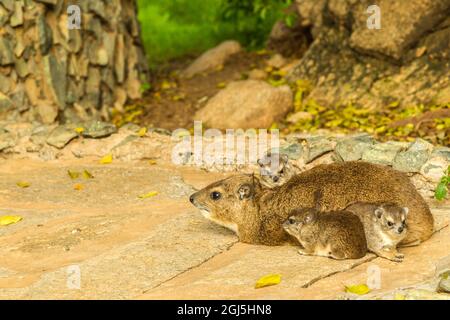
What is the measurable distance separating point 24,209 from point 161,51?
970 centimetres

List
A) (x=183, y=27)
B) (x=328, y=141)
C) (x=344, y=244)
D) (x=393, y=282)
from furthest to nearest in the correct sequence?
1. (x=183, y=27)
2. (x=328, y=141)
3. (x=344, y=244)
4. (x=393, y=282)

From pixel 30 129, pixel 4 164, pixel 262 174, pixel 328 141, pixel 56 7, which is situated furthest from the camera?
pixel 56 7

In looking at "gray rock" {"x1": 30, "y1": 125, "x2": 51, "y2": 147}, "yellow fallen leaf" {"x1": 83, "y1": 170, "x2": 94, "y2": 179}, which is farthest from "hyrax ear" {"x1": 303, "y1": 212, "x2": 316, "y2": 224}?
"gray rock" {"x1": 30, "y1": 125, "x2": 51, "y2": 147}

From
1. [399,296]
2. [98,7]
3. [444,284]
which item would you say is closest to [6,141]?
[98,7]

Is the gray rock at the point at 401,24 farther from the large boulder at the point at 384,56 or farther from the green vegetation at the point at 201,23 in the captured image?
the green vegetation at the point at 201,23

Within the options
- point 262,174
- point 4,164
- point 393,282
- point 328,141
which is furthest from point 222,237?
point 4,164

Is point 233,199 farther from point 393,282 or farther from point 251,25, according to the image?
point 251,25

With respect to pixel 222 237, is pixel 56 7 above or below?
above

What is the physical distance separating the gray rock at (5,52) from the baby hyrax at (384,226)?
663 cm

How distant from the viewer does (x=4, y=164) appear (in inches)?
412

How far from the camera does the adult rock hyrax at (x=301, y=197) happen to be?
705 centimetres

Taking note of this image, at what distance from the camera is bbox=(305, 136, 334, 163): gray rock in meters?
9.46

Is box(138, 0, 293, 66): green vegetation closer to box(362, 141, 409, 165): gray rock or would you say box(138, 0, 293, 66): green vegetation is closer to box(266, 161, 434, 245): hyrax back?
box(362, 141, 409, 165): gray rock

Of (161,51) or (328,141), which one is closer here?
(328,141)
